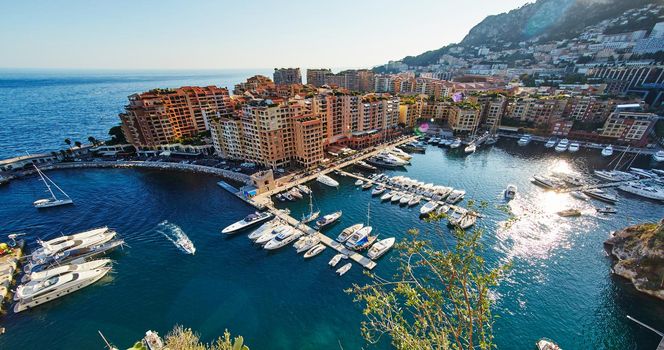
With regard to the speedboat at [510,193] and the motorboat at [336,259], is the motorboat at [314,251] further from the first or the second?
the speedboat at [510,193]

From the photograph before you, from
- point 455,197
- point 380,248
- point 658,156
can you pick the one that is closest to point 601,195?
point 455,197

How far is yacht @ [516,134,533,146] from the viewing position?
349 feet

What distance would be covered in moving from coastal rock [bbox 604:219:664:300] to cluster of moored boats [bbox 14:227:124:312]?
291 ft

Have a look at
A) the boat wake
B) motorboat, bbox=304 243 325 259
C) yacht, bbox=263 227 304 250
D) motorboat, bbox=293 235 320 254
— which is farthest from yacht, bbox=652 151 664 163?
the boat wake

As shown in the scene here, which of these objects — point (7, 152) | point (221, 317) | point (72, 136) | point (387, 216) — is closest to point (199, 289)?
point (221, 317)

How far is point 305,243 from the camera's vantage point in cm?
4934

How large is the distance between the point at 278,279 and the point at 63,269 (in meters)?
36.2

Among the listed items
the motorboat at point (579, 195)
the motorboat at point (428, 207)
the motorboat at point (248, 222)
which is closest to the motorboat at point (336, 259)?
the motorboat at point (248, 222)

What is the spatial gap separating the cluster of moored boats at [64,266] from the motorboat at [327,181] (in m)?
47.9

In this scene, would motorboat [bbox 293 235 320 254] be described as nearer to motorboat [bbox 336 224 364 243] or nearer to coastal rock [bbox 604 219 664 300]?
motorboat [bbox 336 224 364 243]

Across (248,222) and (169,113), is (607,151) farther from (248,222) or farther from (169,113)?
(169,113)

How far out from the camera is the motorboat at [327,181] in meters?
72.4

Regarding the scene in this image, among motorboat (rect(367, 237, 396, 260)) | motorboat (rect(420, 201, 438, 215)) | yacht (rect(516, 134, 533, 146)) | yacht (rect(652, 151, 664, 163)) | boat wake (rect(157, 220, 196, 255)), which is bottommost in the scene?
yacht (rect(516, 134, 533, 146))

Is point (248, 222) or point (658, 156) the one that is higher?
point (658, 156)
